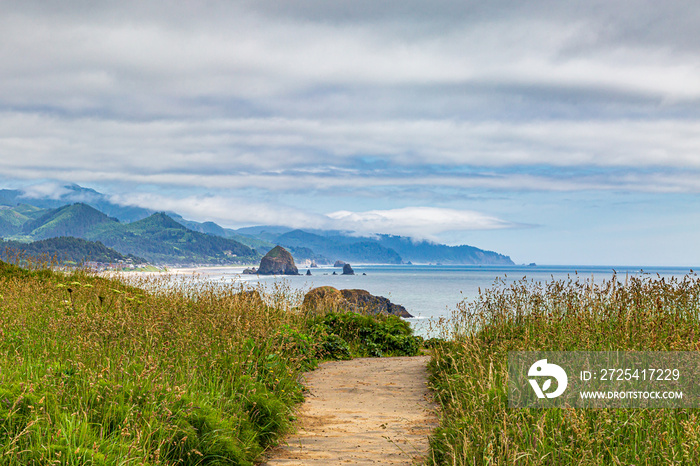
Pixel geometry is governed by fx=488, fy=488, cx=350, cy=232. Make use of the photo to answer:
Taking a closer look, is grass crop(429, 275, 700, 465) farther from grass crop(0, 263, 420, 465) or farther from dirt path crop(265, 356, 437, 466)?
grass crop(0, 263, 420, 465)

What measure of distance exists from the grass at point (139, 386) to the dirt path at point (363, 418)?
1.24 ft

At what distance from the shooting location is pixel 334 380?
9.45 metres

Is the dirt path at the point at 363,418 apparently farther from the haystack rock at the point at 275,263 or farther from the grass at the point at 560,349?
the haystack rock at the point at 275,263

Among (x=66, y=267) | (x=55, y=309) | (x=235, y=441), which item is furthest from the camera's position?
(x=66, y=267)

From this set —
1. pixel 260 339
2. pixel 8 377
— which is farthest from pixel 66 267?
pixel 8 377

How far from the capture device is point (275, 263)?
190 m

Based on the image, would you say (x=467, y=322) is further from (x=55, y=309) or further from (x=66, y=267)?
(x=66, y=267)

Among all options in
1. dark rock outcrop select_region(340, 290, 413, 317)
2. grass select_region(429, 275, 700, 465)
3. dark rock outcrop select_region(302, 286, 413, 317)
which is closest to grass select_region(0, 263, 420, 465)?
grass select_region(429, 275, 700, 465)

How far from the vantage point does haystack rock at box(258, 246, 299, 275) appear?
620 ft

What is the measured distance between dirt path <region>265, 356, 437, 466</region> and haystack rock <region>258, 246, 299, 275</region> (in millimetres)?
178423

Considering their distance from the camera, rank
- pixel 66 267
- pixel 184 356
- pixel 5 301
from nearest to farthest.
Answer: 1. pixel 184 356
2. pixel 5 301
3. pixel 66 267

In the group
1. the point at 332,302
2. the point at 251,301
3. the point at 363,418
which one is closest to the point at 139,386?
the point at 363,418

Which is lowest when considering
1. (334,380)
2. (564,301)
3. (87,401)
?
(334,380)

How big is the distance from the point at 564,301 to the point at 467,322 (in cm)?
188
